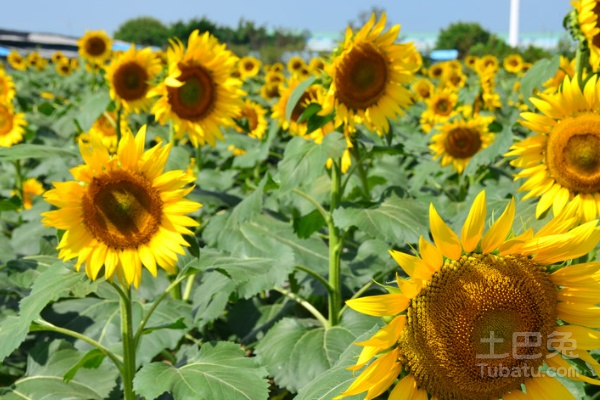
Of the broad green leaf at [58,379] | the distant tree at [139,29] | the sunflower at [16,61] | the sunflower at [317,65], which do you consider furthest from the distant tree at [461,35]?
the broad green leaf at [58,379]

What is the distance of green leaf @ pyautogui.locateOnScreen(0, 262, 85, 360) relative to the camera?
207 cm

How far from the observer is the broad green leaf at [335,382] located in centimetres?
166

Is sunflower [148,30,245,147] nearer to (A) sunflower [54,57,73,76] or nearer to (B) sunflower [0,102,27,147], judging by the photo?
(B) sunflower [0,102,27,147]

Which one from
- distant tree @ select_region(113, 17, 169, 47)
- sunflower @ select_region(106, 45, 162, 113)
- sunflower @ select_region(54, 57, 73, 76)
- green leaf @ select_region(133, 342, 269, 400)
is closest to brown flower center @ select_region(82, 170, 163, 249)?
green leaf @ select_region(133, 342, 269, 400)

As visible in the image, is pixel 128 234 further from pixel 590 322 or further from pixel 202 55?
pixel 202 55

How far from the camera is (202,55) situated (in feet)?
13.6

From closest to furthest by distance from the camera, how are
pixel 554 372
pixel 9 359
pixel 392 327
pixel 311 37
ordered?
1. pixel 392 327
2. pixel 554 372
3. pixel 9 359
4. pixel 311 37

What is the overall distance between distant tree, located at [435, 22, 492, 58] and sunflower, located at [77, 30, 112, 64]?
35486mm

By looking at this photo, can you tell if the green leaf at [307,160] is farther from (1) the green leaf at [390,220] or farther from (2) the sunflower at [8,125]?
(2) the sunflower at [8,125]

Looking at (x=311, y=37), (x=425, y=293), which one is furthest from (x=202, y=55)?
(x=311, y=37)

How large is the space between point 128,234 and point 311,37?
191 ft

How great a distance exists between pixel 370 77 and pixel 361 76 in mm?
65

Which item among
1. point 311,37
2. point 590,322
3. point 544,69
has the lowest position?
point 590,322

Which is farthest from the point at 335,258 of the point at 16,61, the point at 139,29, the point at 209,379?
the point at 139,29
